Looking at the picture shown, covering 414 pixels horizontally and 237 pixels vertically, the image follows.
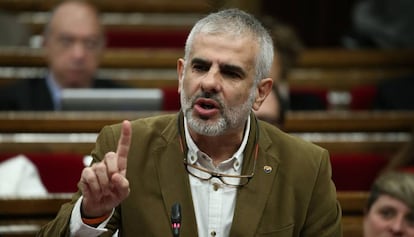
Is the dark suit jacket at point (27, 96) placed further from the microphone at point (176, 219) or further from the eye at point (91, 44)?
the microphone at point (176, 219)

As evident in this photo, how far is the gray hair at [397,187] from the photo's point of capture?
1778 millimetres

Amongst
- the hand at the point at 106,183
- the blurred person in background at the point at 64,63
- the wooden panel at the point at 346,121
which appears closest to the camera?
the hand at the point at 106,183

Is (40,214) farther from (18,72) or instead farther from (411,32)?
(411,32)

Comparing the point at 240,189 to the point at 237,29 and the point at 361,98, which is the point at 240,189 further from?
the point at 361,98

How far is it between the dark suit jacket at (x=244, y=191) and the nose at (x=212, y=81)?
11 centimetres

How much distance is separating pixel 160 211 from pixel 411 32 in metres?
1.95

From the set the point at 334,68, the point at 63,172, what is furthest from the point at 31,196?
the point at 334,68

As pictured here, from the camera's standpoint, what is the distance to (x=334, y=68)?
289 cm

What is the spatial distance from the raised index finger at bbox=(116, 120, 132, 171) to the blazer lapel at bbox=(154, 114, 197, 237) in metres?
0.13

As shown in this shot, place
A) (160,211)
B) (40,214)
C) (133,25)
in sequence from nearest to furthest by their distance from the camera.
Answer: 1. (160,211)
2. (40,214)
3. (133,25)

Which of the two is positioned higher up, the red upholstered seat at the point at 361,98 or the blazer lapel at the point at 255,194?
the blazer lapel at the point at 255,194

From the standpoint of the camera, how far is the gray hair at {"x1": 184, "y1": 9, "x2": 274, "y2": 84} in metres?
1.30

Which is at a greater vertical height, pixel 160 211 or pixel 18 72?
pixel 160 211

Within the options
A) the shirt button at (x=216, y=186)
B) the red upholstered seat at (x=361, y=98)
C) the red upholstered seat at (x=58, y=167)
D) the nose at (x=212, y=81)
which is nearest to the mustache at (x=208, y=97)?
the nose at (x=212, y=81)
